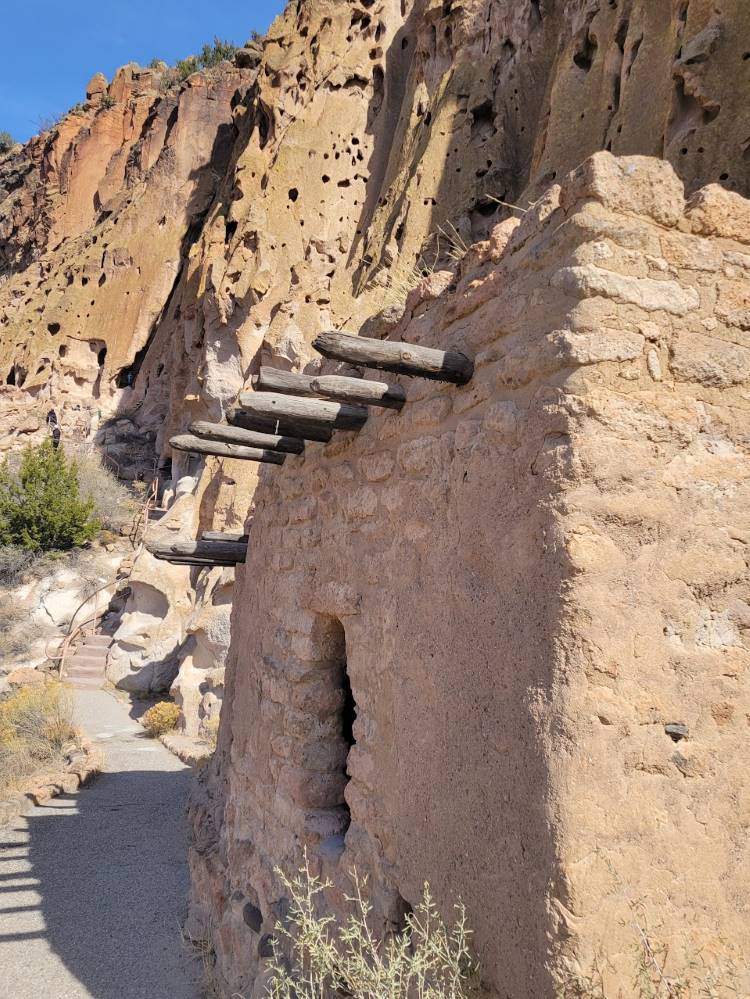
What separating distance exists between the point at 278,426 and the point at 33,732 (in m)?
7.71

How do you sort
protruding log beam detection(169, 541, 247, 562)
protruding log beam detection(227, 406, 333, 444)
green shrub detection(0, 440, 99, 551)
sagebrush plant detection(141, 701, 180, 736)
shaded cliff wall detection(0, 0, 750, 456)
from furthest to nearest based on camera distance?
1. green shrub detection(0, 440, 99, 551)
2. sagebrush plant detection(141, 701, 180, 736)
3. shaded cliff wall detection(0, 0, 750, 456)
4. protruding log beam detection(169, 541, 247, 562)
5. protruding log beam detection(227, 406, 333, 444)

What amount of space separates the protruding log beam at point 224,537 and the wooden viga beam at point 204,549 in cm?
3

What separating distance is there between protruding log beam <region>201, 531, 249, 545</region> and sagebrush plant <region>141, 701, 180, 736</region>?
5.59 meters

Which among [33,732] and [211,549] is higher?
[211,549]

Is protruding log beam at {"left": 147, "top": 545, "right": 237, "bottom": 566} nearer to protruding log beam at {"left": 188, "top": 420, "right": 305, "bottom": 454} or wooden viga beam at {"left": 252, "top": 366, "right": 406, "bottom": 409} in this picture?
protruding log beam at {"left": 188, "top": 420, "right": 305, "bottom": 454}

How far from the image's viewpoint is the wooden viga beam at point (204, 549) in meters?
5.33

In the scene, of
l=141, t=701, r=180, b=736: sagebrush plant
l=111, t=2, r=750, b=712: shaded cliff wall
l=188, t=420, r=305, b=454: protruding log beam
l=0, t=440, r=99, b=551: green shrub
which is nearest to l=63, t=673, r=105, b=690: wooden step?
l=111, t=2, r=750, b=712: shaded cliff wall

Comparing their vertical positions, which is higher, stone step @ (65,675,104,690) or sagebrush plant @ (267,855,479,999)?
sagebrush plant @ (267,855,479,999)

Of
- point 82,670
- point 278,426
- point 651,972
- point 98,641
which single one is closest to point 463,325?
point 278,426

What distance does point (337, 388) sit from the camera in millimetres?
2631

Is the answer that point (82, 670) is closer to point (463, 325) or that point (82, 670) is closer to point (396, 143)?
point (396, 143)

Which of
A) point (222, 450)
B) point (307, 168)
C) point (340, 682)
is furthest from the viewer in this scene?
point (307, 168)

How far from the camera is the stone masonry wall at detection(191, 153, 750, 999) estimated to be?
180 centimetres

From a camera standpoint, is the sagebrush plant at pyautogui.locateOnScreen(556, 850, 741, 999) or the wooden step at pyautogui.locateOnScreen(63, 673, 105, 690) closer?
the sagebrush plant at pyautogui.locateOnScreen(556, 850, 741, 999)
